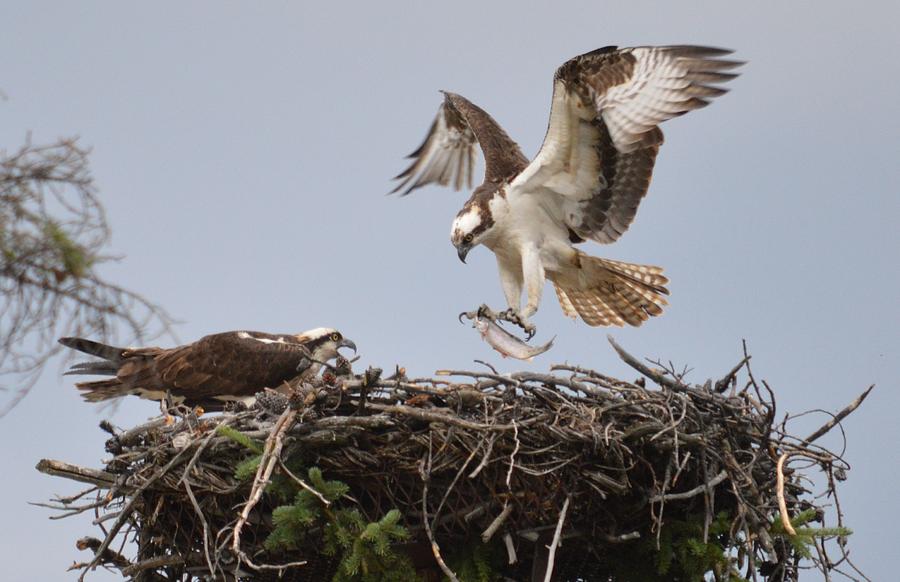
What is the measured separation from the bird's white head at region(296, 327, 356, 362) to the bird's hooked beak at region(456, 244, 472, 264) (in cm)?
107

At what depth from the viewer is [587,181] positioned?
24.2 ft

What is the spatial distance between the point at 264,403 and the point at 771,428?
8.03ft

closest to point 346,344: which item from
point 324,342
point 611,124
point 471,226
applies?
point 324,342

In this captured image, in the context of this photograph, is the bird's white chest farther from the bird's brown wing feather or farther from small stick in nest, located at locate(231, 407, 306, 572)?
small stick in nest, located at locate(231, 407, 306, 572)

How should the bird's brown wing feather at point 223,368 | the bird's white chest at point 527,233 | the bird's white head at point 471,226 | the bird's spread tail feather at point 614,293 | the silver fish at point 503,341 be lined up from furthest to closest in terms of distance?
1. the bird's spread tail feather at point 614,293
2. the bird's white chest at point 527,233
3. the bird's white head at point 471,226
4. the bird's brown wing feather at point 223,368
5. the silver fish at point 503,341

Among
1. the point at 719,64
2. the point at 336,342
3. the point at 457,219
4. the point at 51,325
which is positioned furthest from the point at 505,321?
the point at 51,325

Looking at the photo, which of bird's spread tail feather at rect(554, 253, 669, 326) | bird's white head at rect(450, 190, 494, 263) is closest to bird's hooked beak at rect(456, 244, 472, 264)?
A: bird's white head at rect(450, 190, 494, 263)

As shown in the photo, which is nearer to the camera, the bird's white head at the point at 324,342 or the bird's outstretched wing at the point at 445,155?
the bird's white head at the point at 324,342

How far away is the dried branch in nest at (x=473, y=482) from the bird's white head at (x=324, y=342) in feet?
6.67

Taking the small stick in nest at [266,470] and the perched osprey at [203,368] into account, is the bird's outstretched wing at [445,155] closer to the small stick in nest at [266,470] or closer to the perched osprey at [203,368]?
the perched osprey at [203,368]

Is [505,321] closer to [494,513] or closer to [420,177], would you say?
[494,513]

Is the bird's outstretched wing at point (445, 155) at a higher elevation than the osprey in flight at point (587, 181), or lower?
higher

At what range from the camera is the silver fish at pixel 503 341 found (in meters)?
6.53

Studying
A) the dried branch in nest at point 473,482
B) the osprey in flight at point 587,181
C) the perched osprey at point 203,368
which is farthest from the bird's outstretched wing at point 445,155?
the dried branch in nest at point 473,482
